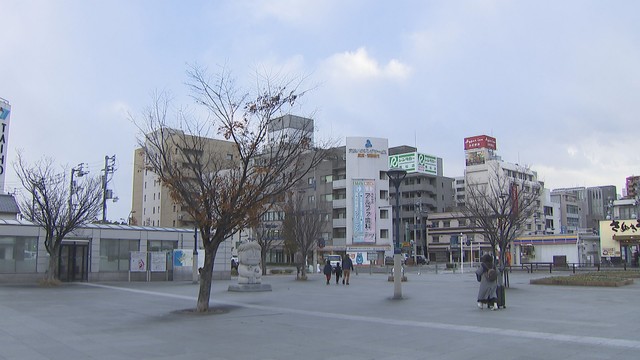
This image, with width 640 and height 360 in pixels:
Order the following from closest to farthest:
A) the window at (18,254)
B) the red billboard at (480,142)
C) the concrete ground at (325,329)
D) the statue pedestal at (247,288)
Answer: the concrete ground at (325,329), the statue pedestal at (247,288), the window at (18,254), the red billboard at (480,142)

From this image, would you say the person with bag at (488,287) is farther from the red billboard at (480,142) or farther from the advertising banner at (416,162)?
the red billboard at (480,142)

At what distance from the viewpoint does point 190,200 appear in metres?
16.0

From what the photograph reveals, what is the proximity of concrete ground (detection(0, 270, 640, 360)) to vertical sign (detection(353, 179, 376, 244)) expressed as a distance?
62587 mm

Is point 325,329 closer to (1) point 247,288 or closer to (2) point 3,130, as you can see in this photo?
(1) point 247,288

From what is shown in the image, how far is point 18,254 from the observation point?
28969 mm

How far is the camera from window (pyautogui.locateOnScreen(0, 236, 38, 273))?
1116 inches

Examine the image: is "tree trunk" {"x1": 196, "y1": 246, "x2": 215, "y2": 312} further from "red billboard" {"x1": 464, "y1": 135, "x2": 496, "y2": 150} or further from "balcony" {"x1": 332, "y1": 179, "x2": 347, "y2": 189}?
"red billboard" {"x1": 464, "y1": 135, "x2": 496, "y2": 150}

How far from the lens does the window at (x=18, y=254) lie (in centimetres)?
2834

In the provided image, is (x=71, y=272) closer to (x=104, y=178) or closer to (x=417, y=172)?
(x=104, y=178)

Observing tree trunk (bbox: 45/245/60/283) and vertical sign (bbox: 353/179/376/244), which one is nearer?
tree trunk (bbox: 45/245/60/283)

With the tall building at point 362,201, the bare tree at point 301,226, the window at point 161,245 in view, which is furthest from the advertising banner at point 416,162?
the window at point 161,245

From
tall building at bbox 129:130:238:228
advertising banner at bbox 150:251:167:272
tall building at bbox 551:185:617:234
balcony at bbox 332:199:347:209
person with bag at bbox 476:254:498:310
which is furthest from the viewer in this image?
tall building at bbox 551:185:617:234

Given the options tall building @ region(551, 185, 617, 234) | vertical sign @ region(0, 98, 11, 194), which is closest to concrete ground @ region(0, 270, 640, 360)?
vertical sign @ region(0, 98, 11, 194)

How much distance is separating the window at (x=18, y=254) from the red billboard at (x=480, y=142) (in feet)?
283
